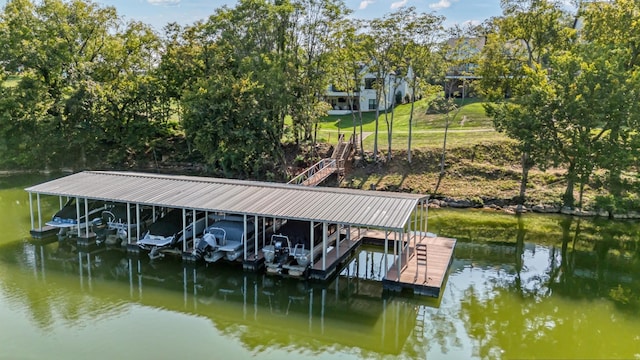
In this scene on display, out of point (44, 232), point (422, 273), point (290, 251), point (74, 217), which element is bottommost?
point (422, 273)

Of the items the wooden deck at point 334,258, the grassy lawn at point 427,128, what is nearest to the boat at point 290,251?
the wooden deck at point 334,258

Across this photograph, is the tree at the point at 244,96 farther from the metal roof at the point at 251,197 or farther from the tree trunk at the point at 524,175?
the tree trunk at the point at 524,175

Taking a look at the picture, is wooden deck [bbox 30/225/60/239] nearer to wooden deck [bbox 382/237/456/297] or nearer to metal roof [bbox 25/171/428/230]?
metal roof [bbox 25/171/428/230]

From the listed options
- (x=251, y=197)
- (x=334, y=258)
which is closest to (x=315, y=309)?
(x=334, y=258)

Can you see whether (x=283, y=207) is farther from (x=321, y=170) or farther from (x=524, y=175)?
(x=524, y=175)

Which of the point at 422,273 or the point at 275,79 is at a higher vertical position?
the point at 275,79
